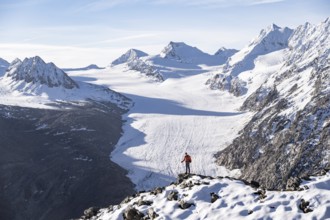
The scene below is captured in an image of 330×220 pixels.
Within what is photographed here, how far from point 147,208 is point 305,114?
Result: 3981 inches

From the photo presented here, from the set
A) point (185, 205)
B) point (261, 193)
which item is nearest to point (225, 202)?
point (261, 193)

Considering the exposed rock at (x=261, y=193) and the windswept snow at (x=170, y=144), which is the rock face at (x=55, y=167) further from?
the exposed rock at (x=261, y=193)

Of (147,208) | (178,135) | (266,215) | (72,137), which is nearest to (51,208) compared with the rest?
(72,137)

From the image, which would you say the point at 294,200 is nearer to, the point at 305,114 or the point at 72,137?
the point at 305,114

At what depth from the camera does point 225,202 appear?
3425cm

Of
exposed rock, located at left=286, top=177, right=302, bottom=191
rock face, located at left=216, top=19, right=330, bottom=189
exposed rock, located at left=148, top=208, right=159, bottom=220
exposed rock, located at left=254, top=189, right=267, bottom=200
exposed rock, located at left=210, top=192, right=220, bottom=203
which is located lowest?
rock face, located at left=216, top=19, right=330, bottom=189

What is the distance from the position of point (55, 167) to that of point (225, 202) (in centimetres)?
9935

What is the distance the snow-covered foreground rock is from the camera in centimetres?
3130

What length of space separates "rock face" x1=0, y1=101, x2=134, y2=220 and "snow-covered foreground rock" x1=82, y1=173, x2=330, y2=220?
7137 centimetres

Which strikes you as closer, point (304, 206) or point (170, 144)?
point (304, 206)

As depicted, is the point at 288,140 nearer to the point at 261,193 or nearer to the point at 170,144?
the point at 170,144

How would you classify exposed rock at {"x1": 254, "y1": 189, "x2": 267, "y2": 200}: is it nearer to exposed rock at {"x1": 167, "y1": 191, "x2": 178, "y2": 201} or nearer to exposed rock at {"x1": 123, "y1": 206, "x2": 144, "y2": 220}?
exposed rock at {"x1": 167, "y1": 191, "x2": 178, "y2": 201}

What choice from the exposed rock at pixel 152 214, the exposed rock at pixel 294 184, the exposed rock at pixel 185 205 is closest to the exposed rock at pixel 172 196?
the exposed rock at pixel 185 205

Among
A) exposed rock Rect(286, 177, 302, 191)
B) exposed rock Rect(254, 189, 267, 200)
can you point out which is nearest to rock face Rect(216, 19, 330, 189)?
exposed rock Rect(286, 177, 302, 191)
